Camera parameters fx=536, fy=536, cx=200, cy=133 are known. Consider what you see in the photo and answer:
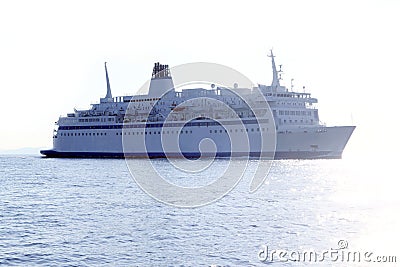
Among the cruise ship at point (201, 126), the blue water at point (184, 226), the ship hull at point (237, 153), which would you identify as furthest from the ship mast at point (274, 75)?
the blue water at point (184, 226)

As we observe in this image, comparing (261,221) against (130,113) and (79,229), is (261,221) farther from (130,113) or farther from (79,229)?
(130,113)

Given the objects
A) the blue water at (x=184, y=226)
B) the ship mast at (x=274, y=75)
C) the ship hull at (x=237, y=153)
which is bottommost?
the blue water at (x=184, y=226)

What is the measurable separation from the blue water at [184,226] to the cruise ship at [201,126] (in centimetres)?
3464

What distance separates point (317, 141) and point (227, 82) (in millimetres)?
17766

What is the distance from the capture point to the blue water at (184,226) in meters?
16.2

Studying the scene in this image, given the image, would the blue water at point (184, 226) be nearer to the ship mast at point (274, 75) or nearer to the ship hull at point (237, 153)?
the ship hull at point (237, 153)

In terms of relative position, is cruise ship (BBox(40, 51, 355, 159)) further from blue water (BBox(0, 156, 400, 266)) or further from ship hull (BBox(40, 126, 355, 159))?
blue water (BBox(0, 156, 400, 266))

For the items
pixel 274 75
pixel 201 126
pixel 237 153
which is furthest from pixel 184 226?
pixel 274 75

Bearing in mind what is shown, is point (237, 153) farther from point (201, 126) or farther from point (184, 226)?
point (184, 226)

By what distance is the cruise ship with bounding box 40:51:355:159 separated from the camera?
2667 inches

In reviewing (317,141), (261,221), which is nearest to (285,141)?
(317,141)

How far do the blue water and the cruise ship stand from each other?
34.6m

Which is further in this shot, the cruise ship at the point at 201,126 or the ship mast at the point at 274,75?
the ship mast at the point at 274,75

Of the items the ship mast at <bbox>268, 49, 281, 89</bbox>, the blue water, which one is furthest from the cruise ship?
the blue water
